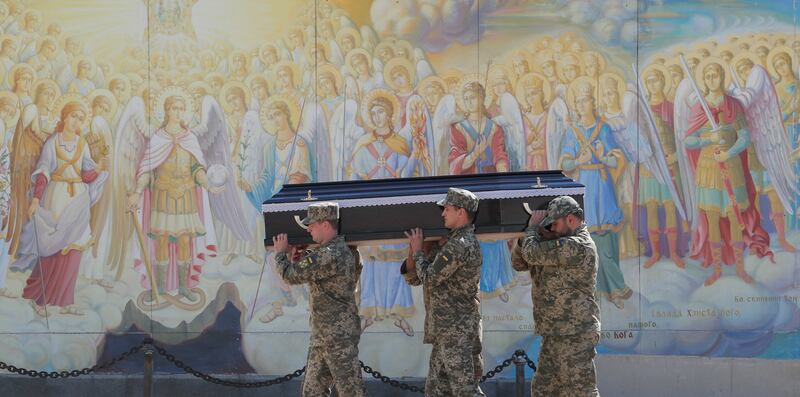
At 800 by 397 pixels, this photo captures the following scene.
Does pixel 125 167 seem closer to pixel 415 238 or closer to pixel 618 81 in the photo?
pixel 415 238

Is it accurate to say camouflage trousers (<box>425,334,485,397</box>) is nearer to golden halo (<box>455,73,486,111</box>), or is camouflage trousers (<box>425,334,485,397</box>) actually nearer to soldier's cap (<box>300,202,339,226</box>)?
soldier's cap (<box>300,202,339,226</box>)

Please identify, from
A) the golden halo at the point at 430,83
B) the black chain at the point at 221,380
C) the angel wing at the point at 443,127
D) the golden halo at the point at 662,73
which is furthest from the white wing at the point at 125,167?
the golden halo at the point at 662,73

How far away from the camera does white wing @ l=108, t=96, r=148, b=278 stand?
10.1m

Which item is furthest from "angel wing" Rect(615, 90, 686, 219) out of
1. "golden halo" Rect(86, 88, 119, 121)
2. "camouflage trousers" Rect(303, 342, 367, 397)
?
"golden halo" Rect(86, 88, 119, 121)

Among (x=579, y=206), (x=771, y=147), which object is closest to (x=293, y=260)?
(x=579, y=206)

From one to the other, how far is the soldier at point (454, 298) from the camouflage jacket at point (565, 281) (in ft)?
1.40

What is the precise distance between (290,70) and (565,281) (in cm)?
376

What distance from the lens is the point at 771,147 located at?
9484mm

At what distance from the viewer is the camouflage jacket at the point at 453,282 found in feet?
24.8

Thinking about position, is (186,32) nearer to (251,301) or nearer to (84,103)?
(84,103)

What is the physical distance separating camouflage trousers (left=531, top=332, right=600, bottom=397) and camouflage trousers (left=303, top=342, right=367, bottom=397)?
1.27m

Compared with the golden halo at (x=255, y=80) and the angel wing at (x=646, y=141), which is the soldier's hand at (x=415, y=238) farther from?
the golden halo at (x=255, y=80)

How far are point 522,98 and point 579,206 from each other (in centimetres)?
239

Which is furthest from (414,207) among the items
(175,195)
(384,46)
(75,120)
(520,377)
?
(75,120)
